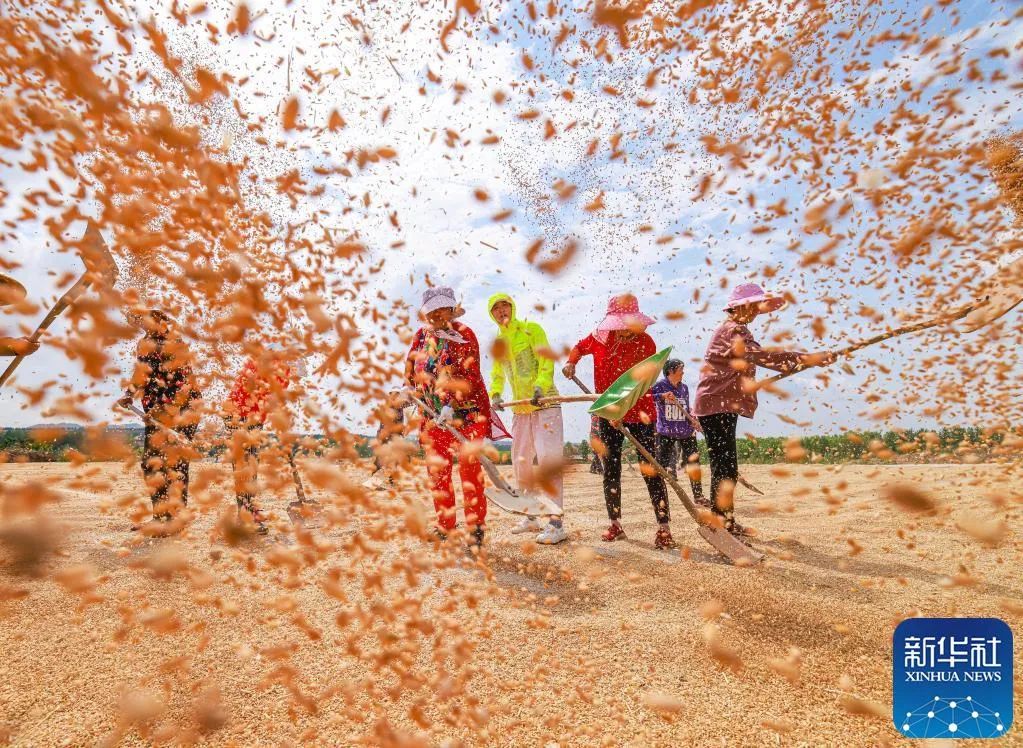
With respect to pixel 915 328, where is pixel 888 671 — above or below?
below

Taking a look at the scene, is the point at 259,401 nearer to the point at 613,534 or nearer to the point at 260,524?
the point at 260,524

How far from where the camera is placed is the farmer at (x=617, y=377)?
4305mm

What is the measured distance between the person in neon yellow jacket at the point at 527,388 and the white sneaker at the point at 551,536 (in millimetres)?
11

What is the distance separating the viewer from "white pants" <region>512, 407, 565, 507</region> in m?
4.71

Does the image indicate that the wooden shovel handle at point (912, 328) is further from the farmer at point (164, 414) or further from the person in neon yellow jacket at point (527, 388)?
the farmer at point (164, 414)

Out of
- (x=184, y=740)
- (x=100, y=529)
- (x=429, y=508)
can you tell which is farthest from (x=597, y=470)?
(x=184, y=740)

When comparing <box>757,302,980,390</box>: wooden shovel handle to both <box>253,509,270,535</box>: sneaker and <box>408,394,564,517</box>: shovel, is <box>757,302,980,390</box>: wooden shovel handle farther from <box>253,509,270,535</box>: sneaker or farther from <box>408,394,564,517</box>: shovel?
<box>253,509,270,535</box>: sneaker

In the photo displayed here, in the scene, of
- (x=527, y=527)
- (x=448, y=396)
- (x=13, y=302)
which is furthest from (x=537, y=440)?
(x=13, y=302)

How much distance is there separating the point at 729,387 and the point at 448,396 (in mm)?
2029

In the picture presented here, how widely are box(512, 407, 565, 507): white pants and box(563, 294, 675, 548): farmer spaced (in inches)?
17.1

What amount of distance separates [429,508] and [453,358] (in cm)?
153

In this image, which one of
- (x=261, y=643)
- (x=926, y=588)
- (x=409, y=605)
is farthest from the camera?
(x=926, y=588)

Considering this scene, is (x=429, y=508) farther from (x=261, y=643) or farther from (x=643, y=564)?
(x=261, y=643)

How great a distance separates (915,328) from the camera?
2826 millimetres
